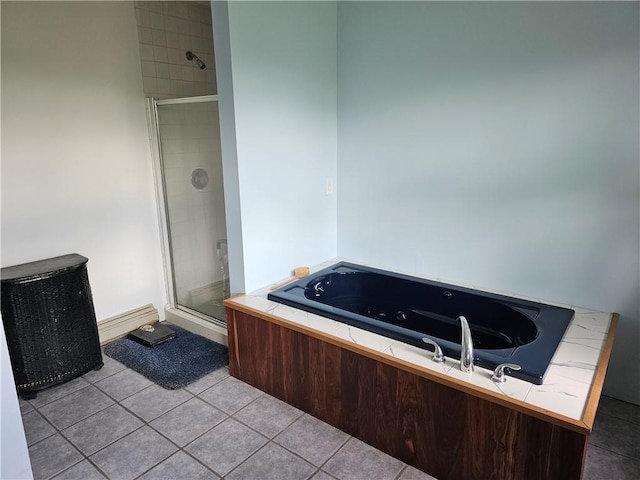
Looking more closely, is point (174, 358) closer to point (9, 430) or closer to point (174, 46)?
point (9, 430)

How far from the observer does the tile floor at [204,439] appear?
1.74 metres

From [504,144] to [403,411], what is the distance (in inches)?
58.4

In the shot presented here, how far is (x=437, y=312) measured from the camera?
2475mm

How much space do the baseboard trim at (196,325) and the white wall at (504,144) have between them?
3.93 feet

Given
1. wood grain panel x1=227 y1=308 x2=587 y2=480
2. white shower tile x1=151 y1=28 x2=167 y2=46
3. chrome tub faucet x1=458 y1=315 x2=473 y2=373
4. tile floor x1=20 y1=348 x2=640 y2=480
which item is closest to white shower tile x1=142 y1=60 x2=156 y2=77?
white shower tile x1=151 y1=28 x2=167 y2=46

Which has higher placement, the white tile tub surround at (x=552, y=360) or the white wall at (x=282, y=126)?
the white wall at (x=282, y=126)

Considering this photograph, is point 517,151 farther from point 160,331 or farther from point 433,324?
point 160,331

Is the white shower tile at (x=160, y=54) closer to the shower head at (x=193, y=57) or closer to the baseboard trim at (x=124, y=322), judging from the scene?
the shower head at (x=193, y=57)

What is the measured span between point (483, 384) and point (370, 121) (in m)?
1.78

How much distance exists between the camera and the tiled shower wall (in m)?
2.83

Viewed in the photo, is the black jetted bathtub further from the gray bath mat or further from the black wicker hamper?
the black wicker hamper

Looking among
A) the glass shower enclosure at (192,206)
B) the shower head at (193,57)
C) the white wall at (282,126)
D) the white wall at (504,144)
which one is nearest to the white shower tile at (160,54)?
the shower head at (193,57)

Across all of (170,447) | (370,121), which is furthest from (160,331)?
(370,121)

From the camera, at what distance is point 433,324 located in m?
2.46
